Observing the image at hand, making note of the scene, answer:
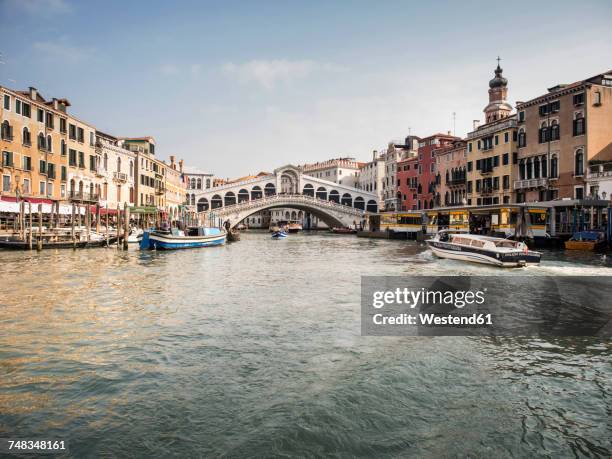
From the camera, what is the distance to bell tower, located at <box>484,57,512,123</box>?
49719mm

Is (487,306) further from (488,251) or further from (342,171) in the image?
(342,171)

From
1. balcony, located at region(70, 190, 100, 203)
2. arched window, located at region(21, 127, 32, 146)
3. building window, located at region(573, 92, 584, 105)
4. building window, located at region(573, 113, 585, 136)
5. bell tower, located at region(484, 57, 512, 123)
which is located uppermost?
bell tower, located at region(484, 57, 512, 123)

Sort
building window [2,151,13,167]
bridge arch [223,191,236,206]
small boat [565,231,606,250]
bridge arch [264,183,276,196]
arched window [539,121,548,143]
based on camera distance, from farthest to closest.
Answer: bridge arch [264,183,276,196]
bridge arch [223,191,236,206]
arched window [539,121,548,143]
building window [2,151,13,167]
small boat [565,231,606,250]

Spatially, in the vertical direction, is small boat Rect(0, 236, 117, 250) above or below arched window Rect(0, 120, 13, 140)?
below

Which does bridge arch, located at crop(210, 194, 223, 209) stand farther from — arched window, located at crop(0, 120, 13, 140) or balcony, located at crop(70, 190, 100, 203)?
arched window, located at crop(0, 120, 13, 140)

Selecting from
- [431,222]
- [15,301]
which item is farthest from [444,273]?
[431,222]

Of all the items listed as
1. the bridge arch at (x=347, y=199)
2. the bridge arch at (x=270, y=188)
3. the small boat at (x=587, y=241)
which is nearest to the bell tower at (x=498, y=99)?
the bridge arch at (x=347, y=199)

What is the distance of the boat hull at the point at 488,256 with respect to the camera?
16.5 m

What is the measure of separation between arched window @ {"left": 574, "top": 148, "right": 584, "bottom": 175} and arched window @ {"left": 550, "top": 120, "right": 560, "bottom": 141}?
7.42 feet

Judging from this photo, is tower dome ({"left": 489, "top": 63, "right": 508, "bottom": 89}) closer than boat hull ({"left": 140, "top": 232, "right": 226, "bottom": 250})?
No

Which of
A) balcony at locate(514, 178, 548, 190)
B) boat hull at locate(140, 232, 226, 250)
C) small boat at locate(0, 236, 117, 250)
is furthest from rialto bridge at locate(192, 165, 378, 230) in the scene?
balcony at locate(514, 178, 548, 190)

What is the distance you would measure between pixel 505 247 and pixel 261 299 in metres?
10.7

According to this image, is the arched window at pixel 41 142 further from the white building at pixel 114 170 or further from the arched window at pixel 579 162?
the arched window at pixel 579 162

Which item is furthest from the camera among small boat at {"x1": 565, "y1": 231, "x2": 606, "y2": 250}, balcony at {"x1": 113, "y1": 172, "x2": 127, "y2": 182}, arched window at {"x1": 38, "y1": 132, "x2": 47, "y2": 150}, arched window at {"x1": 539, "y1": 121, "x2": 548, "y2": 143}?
balcony at {"x1": 113, "y1": 172, "x2": 127, "y2": 182}
